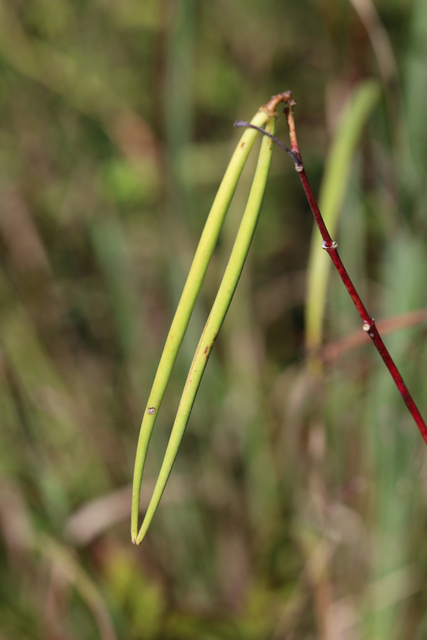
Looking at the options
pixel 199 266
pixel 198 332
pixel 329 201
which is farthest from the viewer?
pixel 198 332

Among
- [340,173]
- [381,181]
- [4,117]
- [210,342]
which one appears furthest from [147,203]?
[210,342]

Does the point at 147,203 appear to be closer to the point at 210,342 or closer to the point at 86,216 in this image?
the point at 86,216

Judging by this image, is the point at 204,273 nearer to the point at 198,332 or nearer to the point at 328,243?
the point at 328,243

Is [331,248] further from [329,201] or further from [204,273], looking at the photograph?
[329,201]

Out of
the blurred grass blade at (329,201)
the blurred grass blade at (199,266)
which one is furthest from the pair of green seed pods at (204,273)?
the blurred grass blade at (329,201)

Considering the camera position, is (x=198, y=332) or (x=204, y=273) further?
(x=198, y=332)

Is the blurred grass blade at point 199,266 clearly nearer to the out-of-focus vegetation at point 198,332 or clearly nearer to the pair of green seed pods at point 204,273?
the pair of green seed pods at point 204,273

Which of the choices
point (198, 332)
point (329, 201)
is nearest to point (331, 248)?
point (329, 201)

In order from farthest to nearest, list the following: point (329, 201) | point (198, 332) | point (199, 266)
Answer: point (198, 332)
point (329, 201)
point (199, 266)
